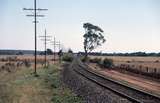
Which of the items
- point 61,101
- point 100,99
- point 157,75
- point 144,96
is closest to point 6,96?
point 61,101

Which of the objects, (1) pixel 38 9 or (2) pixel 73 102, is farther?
(1) pixel 38 9

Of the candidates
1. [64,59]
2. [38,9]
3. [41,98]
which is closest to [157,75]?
[38,9]

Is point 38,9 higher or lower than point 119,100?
higher

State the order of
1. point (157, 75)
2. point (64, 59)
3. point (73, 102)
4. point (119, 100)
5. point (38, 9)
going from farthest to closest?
1. point (64, 59)
2. point (38, 9)
3. point (157, 75)
4. point (119, 100)
5. point (73, 102)

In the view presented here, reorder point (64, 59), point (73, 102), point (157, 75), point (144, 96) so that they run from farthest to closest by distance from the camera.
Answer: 1. point (64, 59)
2. point (157, 75)
3. point (144, 96)
4. point (73, 102)

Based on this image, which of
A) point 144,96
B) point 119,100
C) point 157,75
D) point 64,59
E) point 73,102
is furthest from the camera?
point 64,59

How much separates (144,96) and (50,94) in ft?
16.7

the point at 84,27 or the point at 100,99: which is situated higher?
the point at 84,27

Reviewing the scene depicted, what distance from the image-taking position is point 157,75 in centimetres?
3984

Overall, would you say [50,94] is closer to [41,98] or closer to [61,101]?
[41,98]

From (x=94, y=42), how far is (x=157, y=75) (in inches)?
3490

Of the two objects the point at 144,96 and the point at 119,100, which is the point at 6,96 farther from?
the point at 144,96

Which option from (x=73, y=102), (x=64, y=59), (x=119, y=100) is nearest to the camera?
(x=73, y=102)

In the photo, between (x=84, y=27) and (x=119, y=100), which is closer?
(x=119, y=100)
